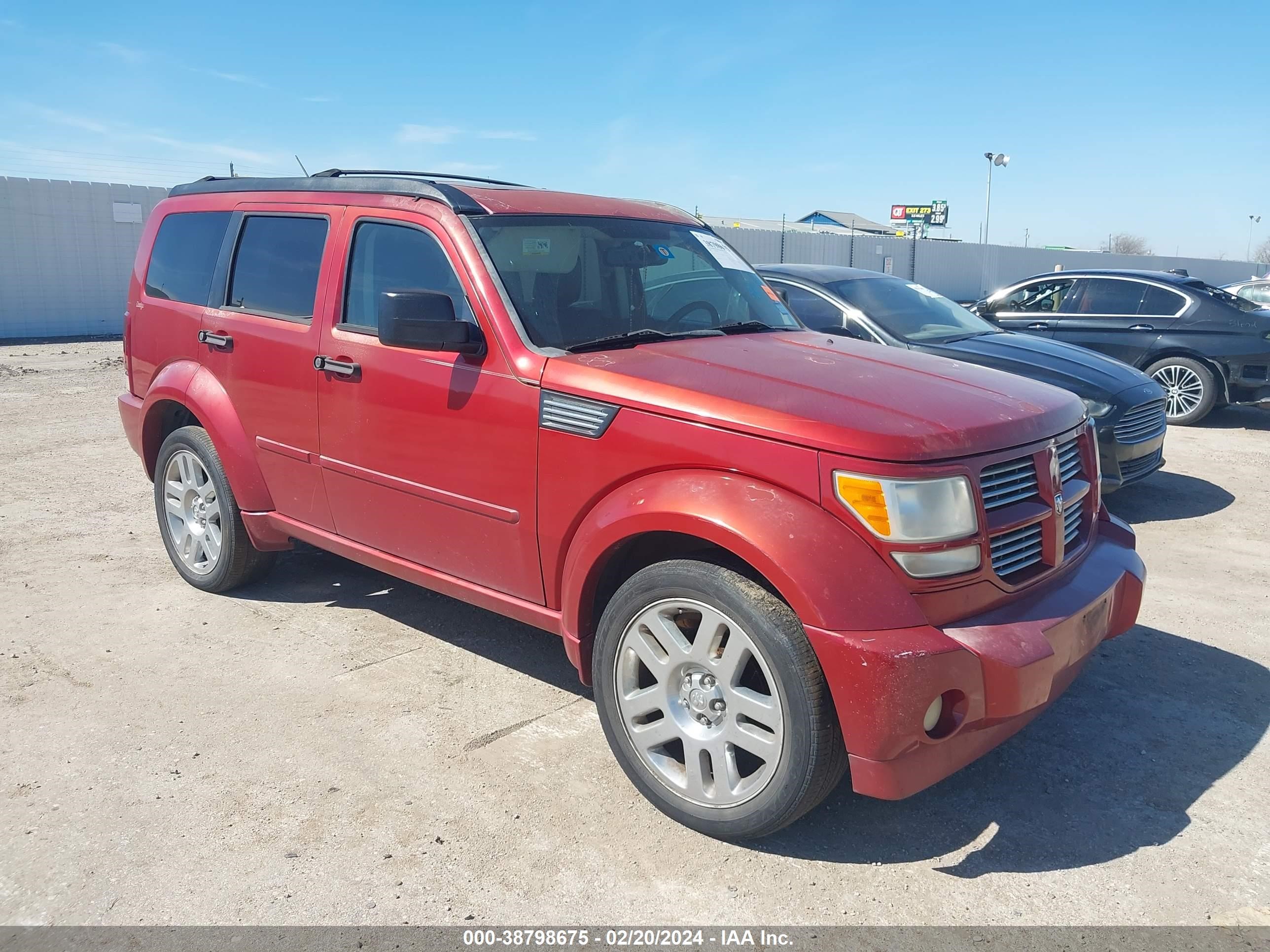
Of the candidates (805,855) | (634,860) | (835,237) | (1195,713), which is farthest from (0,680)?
(835,237)

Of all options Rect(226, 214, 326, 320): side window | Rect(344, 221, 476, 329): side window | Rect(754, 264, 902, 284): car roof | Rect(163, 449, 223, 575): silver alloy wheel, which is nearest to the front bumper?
Rect(344, 221, 476, 329): side window

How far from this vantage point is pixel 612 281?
405cm

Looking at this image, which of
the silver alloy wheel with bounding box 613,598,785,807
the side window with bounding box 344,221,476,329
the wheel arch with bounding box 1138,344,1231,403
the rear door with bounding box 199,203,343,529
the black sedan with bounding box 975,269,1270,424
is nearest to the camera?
the silver alloy wheel with bounding box 613,598,785,807

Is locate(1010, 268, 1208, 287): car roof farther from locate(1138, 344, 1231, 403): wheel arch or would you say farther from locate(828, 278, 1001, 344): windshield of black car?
locate(828, 278, 1001, 344): windshield of black car

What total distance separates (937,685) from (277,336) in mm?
3255

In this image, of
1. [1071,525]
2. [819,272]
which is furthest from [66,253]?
[1071,525]

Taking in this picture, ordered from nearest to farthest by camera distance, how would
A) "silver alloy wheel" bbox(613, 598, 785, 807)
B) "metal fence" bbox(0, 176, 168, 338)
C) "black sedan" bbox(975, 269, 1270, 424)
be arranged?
"silver alloy wheel" bbox(613, 598, 785, 807) < "black sedan" bbox(975, 269, 1270, 424) < "metal fence" bbox(0, 176, 168, 338)

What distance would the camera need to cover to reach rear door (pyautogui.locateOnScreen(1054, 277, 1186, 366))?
33.1ft

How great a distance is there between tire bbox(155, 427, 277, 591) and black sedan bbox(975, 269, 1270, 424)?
8.28 meters

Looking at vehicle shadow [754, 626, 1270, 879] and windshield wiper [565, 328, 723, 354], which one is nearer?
vehicle shadow [754, 626, 1270, 879]

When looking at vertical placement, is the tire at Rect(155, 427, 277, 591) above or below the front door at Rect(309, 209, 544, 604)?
below

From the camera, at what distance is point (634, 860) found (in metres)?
3.01

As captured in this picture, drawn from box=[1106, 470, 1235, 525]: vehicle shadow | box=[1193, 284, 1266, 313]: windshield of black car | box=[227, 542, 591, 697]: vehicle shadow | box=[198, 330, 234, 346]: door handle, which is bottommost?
box=[227, 542, 591, 697]: vehicle shadow

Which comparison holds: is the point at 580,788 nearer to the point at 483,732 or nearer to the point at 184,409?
the point at 483,732
